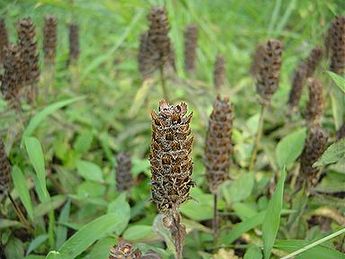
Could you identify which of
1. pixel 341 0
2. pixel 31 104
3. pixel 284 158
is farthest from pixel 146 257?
pixel 341 0

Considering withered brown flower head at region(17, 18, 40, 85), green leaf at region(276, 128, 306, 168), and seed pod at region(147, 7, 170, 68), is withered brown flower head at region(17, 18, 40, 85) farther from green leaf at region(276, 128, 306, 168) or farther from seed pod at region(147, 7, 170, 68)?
green leaf at region(276, 128, 306, 168)

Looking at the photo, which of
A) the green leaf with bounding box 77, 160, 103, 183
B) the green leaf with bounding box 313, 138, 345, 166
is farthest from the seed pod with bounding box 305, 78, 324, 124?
the green leaf with bounding box 77, 160, 103, 183

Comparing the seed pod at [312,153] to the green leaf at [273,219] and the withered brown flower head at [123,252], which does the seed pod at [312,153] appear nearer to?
the green leaf at [273,219]

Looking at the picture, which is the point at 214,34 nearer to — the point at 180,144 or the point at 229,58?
the point at 229,58

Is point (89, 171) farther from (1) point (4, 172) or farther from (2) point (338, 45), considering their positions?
(2) point (338, 45)

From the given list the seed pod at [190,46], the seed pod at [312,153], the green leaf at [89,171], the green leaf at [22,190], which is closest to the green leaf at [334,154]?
the seed pod at [312,153]
